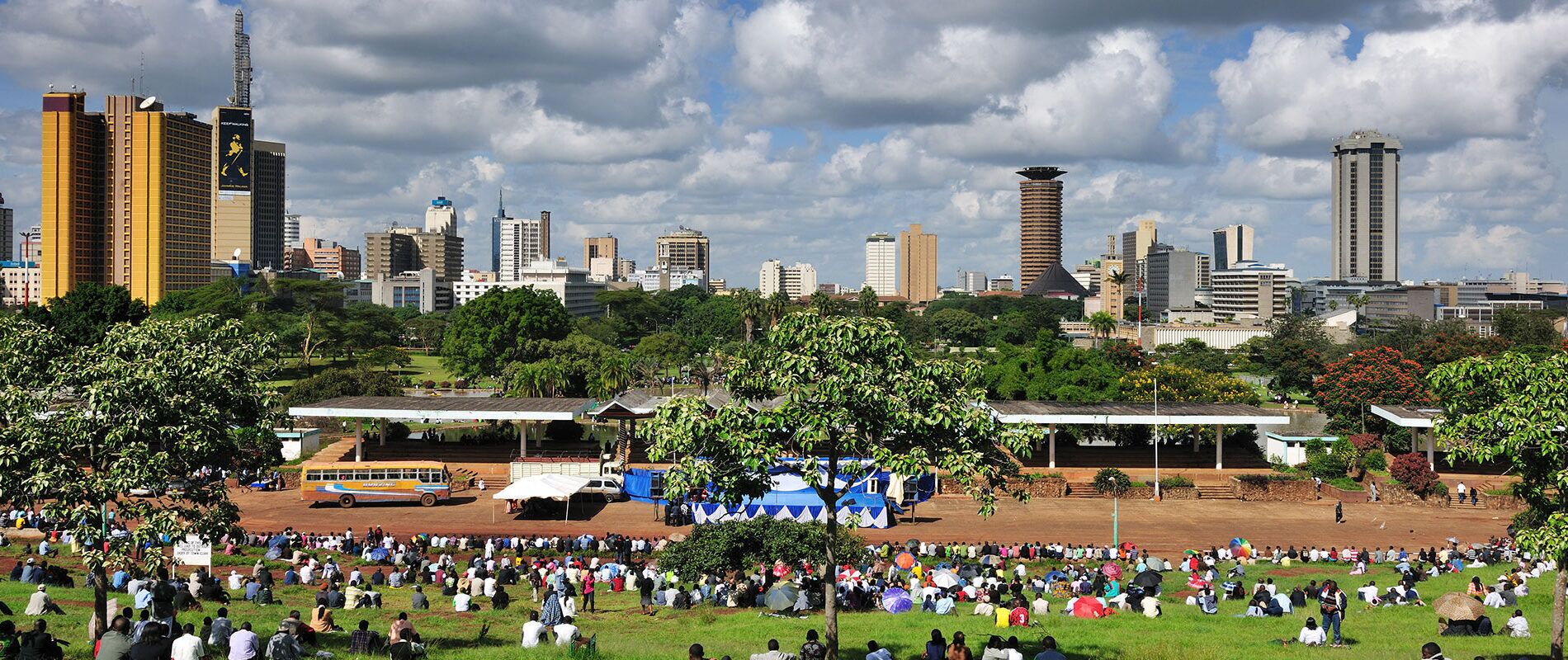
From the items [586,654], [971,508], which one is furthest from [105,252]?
[586,654]

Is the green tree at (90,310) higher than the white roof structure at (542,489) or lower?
higher

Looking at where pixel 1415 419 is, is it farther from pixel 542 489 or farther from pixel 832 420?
pixel 832 420

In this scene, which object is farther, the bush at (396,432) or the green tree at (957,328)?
the green tree at (957,328)

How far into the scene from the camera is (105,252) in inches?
6393

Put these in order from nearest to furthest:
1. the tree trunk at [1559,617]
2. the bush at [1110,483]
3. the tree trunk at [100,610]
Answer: the tree trunk at [1559,617], the tree trunk at [100,610], the bush at [1110,483]

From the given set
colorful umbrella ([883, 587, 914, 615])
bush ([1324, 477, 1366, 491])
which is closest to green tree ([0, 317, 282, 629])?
colorful umbrella ([883, 587, 914, 615])

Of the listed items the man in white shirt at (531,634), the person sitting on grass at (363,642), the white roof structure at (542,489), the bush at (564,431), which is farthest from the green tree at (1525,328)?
the person sitting on grass at (363,642)

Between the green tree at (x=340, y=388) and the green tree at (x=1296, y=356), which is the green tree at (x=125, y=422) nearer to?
the green tree at (x=340, y=388)

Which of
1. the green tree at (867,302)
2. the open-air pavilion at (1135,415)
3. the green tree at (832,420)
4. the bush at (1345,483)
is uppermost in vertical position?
the green tree at (867,302)

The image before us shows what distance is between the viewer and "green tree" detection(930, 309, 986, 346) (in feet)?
591

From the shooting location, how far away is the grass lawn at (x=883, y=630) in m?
20.2

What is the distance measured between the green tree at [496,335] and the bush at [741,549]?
61.5 meters

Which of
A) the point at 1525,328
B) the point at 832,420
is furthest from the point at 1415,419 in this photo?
the point at 1525,328

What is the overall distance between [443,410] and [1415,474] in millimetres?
40814
